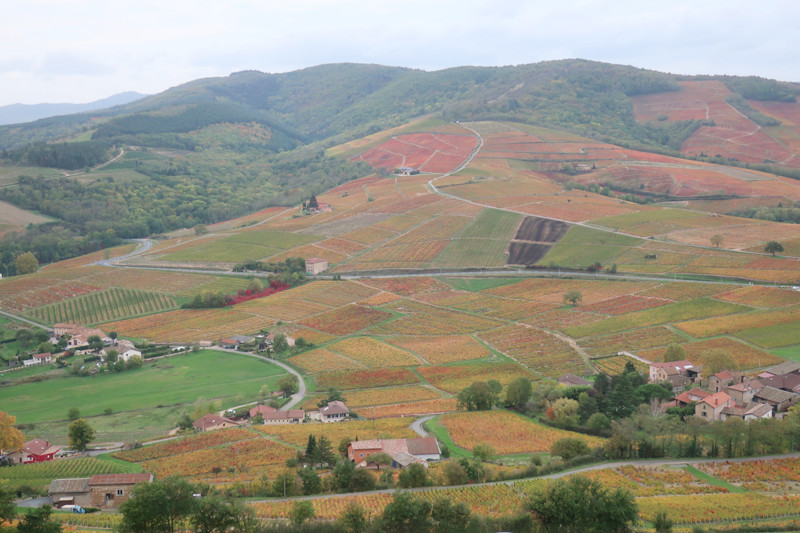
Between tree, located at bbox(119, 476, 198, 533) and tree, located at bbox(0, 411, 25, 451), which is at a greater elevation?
tree, located at bbox(119, 476, 198, 533)

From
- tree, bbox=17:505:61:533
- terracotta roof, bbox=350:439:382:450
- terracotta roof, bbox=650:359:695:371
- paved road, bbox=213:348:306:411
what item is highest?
tree, bbox=17:505:61:533

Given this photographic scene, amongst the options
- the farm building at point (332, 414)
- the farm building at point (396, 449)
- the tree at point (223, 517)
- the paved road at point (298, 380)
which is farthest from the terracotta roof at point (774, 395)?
the tree at point (223, 517)

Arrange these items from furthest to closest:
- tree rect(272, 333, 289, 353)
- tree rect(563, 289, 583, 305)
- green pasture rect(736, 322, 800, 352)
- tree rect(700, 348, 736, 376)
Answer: tree rect(563, 289, 583, 305)
tree rect(272, 333, 289, 353)
green pasture rect(736, 322, 800, 352)
tree rect(700, 348, 736, 376)

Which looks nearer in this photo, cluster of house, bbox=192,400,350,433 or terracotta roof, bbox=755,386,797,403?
terracotta roof, bbox=755,386,797,403

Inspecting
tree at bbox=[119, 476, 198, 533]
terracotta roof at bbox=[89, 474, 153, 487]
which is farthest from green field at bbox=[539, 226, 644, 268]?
tree at bbox=[119, 476, 198, 533]

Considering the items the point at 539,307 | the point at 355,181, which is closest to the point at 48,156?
the point at 355,181

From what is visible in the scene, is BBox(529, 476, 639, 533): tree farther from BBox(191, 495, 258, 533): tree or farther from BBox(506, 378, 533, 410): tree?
BBox(506, 378, 533, 410): tree

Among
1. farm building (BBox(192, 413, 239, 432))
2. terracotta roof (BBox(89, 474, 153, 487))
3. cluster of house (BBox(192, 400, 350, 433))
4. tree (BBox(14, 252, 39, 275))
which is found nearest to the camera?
terracotta roof (BBox(89, 474, 153, 487))

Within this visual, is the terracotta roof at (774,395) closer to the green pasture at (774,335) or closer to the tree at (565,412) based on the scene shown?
the tree at (565,412)

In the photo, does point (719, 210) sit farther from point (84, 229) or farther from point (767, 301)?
point (84, 229)
